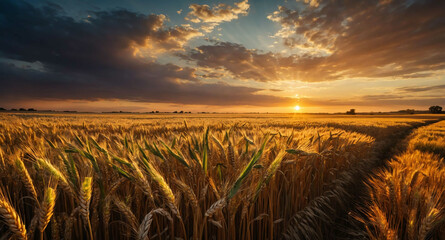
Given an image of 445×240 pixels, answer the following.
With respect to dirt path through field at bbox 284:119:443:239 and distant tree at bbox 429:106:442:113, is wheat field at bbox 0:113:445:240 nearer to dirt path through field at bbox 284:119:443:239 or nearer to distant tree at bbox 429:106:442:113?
dirt path through field at bbox 284:119:443:239

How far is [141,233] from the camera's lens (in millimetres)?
835

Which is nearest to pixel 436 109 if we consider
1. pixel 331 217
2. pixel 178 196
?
pixel 331 217

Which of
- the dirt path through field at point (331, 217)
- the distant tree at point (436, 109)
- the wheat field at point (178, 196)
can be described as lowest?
the dirt path through field at point (331, 217)

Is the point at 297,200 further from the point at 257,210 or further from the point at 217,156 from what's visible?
the point at 217,156

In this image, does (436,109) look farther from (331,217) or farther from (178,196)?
(178,196)

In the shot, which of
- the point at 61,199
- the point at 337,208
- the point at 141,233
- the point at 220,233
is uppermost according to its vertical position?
the point at 141,233

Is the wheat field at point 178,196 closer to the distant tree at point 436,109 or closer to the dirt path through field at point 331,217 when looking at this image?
the dirt path through field at point 331,217

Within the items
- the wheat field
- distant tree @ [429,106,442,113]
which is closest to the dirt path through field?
the wheat field

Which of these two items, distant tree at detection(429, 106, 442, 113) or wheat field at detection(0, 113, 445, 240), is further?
distant tree at detection(429, 106, 442, 113)

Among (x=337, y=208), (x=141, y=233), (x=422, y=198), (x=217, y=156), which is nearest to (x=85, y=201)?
(x=141, y=233)

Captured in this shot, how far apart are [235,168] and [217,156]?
1.55 ft

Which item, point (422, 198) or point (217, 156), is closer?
point (422, 198)

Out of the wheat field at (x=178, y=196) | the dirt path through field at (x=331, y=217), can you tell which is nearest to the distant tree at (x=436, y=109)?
the dirt path through field at (x=331, y=217)

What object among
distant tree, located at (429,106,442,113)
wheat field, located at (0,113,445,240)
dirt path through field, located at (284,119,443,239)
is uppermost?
distant tree, located at (429,106,442,113)
